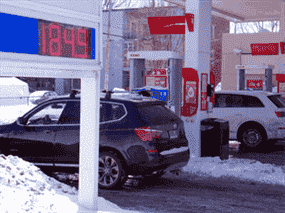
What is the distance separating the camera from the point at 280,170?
31.0 ft

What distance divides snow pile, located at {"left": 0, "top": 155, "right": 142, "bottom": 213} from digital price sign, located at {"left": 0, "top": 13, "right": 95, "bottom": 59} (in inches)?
74.3

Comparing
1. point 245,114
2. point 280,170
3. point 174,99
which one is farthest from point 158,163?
point 245,114

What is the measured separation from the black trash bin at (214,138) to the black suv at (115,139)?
2.59 m

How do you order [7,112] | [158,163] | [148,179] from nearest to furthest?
[158,163], [148,179], [7,112]

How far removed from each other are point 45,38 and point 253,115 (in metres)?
9.61

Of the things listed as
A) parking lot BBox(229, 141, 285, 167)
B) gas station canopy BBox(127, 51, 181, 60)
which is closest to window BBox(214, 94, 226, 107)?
parking lot BBox(229, 141, 285, 167)

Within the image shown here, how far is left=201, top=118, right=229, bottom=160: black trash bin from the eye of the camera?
436 inches

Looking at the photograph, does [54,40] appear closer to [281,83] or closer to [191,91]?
[191,91]

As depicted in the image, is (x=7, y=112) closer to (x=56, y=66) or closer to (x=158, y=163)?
(x=158, y=163)

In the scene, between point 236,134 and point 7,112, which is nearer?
point 236,134

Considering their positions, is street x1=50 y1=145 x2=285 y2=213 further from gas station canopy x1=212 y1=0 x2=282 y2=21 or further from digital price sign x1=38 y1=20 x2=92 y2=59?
gas station canopy x1=212 y1=0 x2=282 y2=21

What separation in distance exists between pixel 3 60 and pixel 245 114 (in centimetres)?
1003

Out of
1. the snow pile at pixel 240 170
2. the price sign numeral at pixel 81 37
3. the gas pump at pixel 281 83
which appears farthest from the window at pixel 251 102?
the gas pump at pixel 281 83

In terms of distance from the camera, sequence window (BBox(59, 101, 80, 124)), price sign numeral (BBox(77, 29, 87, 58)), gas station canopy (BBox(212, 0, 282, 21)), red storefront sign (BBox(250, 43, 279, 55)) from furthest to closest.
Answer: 1. gas station canopy (BBox(212, 0, 282, 21))
2. red storefront sign (BBox(250, 43, 279, 55))
3. window (BBox(59, 101, 80, 124))
4. price sign numeral (BBox(77, 29, 87, 58))
